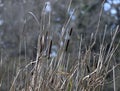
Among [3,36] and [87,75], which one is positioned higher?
[87,75]

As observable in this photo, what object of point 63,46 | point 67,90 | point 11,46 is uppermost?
point 63,46

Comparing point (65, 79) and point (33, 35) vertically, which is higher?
point (65, 79)

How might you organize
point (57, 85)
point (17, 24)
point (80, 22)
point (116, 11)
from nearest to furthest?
point (57, 85)
point (116, 11)
point (80, 22)
point (17, 24)

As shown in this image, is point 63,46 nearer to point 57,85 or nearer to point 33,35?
point 57,85

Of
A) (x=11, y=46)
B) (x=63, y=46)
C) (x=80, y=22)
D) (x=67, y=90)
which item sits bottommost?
(x=11, y=46)

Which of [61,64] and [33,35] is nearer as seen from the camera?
[61,64]

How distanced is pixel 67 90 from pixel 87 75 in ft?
0.56

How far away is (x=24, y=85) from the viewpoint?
8.98ft

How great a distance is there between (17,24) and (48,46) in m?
8.71

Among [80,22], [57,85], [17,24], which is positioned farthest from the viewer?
[17,24]

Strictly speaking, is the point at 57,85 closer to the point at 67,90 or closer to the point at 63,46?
the point at 67,90

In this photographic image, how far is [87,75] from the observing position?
262 centimetres

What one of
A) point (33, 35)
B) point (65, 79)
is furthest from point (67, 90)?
point (33, 35)

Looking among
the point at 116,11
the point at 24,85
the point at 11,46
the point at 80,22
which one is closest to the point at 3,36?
the point at 11,46
